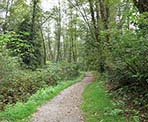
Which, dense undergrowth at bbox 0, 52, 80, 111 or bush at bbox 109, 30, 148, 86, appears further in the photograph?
dense undergrowth at bbox 0, 52, 80, 111

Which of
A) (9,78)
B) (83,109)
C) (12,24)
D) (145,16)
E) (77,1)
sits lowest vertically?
(83,109)

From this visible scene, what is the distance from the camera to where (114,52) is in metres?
13.9

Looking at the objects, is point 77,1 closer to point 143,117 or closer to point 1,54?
point 1,54

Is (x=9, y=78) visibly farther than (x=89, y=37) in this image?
No

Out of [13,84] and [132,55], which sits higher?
[132,55]

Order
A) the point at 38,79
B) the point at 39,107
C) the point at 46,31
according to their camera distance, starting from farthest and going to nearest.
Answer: the point at 46,31 < the point at 38,79 < the point at 39,107

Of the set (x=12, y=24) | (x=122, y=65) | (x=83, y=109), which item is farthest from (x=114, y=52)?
(x=12, y=24)

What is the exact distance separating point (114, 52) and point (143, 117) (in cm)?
477

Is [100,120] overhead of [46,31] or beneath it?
beneath

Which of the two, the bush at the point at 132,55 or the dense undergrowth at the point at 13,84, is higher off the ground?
the bush at the point at 132,55

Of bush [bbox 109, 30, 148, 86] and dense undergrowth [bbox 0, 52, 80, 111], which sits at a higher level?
bush [bbox 109, 30, 148, 86]

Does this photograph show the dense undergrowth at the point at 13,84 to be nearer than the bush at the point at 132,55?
No

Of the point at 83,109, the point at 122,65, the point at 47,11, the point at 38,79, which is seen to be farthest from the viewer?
the point at 47,11

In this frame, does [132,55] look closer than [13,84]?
Yes
